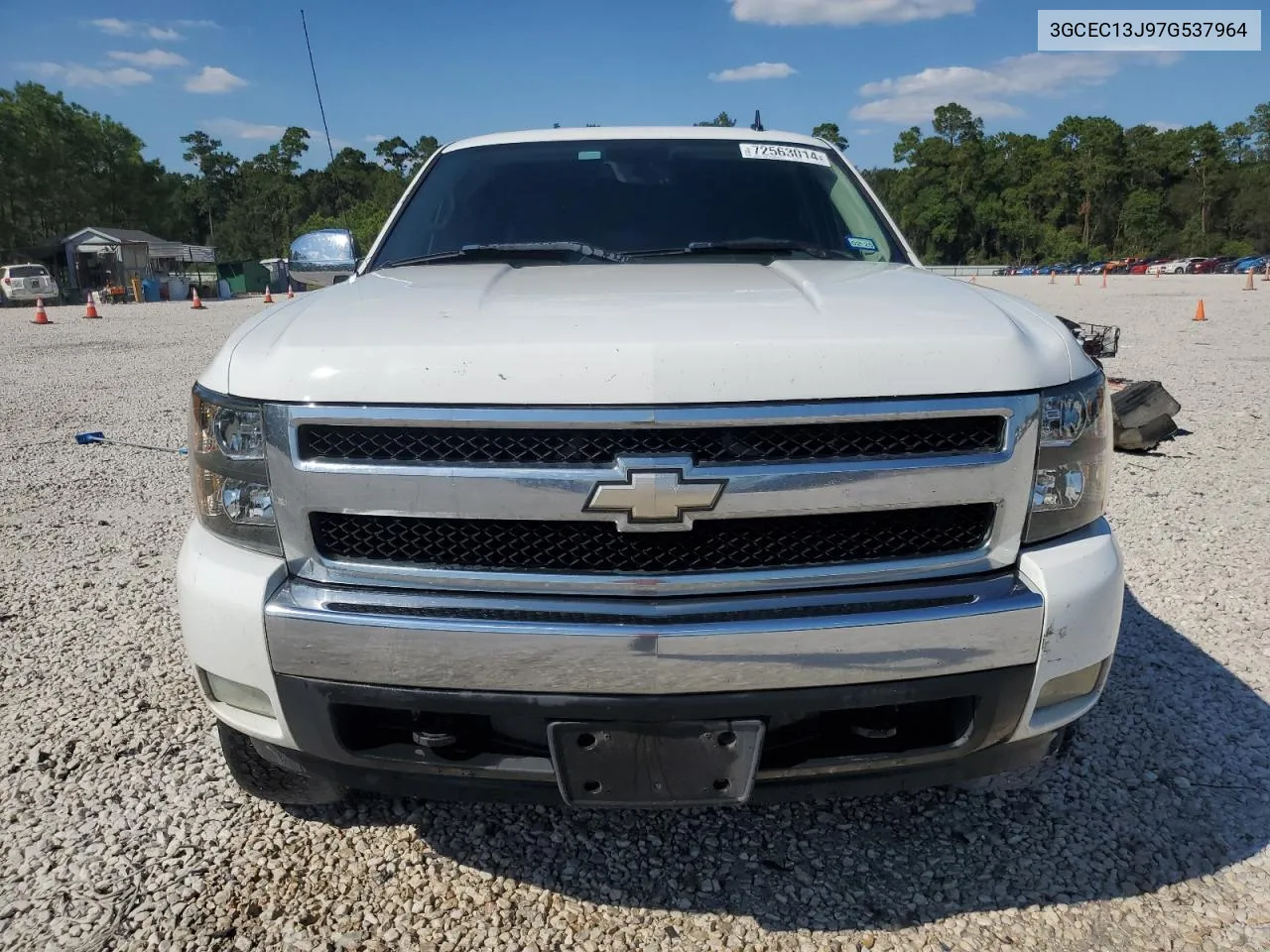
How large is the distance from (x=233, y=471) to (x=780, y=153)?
2385 mm

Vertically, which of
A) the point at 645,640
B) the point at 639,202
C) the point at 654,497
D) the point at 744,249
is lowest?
the point at 645,640

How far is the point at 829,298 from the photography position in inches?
82.0

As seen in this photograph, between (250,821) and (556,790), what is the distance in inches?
42.4

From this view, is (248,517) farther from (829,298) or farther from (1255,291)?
(1255,291)

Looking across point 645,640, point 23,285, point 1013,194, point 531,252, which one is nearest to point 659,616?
point 645,640

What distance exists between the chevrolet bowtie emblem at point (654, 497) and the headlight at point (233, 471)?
67 centimetres

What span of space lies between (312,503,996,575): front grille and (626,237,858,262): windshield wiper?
1.33 m

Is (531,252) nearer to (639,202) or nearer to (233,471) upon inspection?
(639,202)

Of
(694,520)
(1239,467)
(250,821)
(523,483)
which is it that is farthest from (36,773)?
(1239,467)

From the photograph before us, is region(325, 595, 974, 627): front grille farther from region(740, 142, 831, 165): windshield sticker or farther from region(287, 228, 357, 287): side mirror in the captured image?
region(740, 142, 831, 165): windshield sticker

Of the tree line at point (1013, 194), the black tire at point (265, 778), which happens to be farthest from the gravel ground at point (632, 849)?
the tree line at point (1013, 194)

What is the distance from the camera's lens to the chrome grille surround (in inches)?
68.5

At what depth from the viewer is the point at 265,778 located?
228 cm

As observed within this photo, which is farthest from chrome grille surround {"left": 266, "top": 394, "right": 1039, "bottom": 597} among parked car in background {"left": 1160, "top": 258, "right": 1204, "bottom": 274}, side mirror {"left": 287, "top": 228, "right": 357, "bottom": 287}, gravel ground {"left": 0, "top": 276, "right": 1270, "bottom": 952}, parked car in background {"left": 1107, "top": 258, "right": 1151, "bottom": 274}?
parked car in background {"left": 1107, "top": 258, "right": 1151, "bottom": 274}
